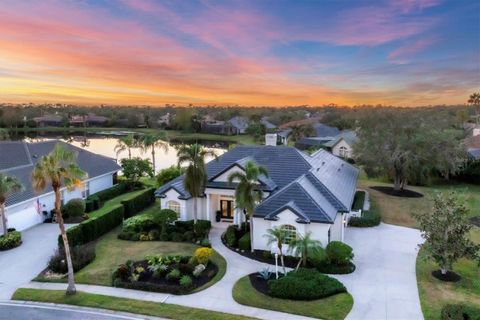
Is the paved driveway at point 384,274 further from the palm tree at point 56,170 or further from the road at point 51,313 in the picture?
the palm tree at point 56,170

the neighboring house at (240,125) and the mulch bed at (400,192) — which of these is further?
the neighboring house at (240,125)

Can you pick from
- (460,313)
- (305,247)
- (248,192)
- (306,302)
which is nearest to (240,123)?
(248,192)

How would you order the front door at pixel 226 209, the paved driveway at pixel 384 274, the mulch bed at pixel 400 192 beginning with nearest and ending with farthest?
the paved driveway at pixel 384 274 < the front door at pixel 226 209 < the mulch bed at pixel 400 192

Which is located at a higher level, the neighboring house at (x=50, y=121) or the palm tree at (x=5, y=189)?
the neighboring house at (x=50, y=121)

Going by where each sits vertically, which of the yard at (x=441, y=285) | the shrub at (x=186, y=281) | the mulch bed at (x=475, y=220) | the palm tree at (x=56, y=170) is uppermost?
the palm tree at (x=56, y=170)

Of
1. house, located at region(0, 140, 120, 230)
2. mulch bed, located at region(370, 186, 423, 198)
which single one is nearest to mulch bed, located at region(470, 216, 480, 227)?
mulch bed, located at region(370, 186, 423, 198)

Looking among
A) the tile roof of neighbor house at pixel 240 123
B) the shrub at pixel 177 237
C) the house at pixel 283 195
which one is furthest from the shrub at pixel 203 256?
the tile roof of neighbor house at pixel 240 123
